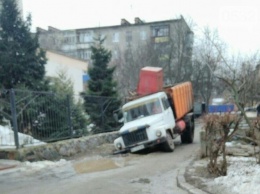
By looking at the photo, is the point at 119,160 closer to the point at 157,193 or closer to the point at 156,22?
the point at 157,193

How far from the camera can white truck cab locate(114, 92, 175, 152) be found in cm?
1443

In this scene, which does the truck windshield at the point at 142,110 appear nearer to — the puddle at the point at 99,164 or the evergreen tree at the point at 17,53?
the puddle at the point at 99,164

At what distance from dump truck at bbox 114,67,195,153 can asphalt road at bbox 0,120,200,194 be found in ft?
3.07

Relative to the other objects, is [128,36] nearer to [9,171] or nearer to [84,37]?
Result: [84,37]

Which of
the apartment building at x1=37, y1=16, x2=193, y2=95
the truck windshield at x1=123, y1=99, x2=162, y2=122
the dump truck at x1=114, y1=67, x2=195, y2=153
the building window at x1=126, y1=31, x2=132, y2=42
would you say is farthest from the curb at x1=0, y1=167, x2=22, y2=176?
the building window at x1=126, y1=31, x2=132, y2=42

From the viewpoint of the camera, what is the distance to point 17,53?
18812 mm

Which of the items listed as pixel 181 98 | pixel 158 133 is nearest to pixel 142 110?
pixel 158 133

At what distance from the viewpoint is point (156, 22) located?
217 ft

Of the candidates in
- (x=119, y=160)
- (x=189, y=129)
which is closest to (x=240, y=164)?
(x=119, y=160)

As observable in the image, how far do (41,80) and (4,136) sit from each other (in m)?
6.36

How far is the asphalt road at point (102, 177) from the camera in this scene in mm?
8180

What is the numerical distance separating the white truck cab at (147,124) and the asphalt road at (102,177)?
85cm

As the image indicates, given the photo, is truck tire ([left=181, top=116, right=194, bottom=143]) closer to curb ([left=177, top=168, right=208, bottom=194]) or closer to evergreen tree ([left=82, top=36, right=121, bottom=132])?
evergreen tree ([left=82, top=36, right=121, bottom=132])

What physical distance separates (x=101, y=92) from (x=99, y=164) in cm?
1159
